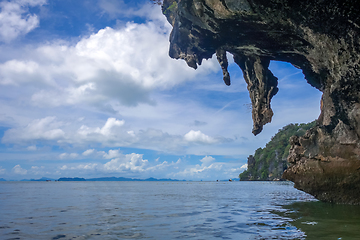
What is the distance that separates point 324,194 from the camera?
43.5ft

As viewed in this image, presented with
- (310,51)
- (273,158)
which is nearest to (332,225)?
(310,51)

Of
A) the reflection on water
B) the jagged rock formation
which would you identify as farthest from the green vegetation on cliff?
the reflection on water

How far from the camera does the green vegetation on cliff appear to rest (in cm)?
9825

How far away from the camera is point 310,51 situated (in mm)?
12758

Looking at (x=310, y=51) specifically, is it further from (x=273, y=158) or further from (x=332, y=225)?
(x=273, y=158)

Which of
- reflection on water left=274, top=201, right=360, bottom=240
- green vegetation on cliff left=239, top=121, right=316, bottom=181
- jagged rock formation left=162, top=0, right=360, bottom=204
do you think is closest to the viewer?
reflection on water left=274, top=201, right=360, bottom=240

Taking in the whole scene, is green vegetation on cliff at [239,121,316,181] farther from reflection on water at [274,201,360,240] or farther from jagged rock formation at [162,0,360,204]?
reflection on water at [274,201,360,240]

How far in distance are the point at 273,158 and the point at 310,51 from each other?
99857 mm

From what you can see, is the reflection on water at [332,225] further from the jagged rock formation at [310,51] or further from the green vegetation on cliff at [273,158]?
the green vegetation on cliff at [273,158]

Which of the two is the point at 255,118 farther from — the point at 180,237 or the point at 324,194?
the point at 180,237

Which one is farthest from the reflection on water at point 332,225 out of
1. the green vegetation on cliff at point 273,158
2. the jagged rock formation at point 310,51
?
the green vegetation on cliff at point 273,158

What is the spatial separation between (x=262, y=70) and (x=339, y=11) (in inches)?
349

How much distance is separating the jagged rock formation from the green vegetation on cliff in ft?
273

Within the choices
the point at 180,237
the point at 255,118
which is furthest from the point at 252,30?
the point at 180,237
